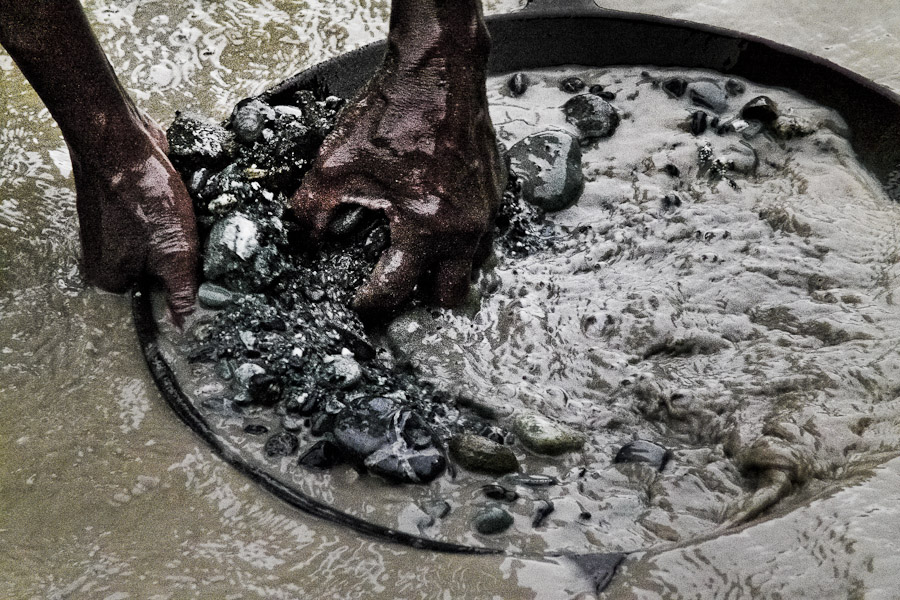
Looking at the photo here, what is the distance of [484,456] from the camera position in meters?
2.07

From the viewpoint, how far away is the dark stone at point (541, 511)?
1945 millimetres

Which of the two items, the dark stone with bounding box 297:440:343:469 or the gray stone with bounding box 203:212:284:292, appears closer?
the dark stone with bounding box 297:440:343:469

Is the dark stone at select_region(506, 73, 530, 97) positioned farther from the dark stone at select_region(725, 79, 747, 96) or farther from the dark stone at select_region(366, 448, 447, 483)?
the dark stone at select_region(366, 448, 447, 483)

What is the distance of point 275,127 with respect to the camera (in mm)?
2686

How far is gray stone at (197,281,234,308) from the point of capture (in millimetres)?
2467

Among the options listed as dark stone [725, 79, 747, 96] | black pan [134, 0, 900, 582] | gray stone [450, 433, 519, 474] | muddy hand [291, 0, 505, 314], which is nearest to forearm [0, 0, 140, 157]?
black pan [134, 0, 900, 582]

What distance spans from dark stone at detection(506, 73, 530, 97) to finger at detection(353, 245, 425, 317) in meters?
1.32

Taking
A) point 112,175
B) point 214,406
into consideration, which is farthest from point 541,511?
point 112,175

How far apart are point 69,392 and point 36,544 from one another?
0.51 m

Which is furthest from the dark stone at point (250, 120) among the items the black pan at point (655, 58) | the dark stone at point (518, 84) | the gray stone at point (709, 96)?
the gray stone at point (709, 96)

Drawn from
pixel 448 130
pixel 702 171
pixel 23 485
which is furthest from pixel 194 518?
pixel 702 171

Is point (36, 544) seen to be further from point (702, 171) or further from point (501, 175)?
point (702, 171)

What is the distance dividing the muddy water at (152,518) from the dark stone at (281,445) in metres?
0.12

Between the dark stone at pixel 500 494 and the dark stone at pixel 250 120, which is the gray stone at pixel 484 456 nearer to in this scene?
the dark stone at pixel 500 494
